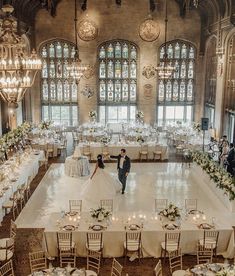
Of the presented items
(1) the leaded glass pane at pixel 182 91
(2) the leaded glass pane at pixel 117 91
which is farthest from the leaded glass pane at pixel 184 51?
(2) the leaded glass pane at pixel 117 91

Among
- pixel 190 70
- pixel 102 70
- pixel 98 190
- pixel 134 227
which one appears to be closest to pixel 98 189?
pixel 98 190

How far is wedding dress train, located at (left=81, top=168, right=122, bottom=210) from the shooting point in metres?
12.0

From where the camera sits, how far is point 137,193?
12797 mm

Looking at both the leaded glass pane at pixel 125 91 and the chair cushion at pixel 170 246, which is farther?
the leaded glass pane at pixel 125 91

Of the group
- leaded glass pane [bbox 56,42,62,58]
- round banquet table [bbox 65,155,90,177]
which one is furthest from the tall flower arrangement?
leaded glass pane [bbox 56,42,62,58]

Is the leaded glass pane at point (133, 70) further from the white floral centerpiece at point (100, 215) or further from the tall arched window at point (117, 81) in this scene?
the white floral centerpiece at point (100, 215)

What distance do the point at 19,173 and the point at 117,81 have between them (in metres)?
12.0

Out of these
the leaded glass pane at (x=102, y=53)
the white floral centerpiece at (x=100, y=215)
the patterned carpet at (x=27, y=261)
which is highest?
the leaded glass pane at (x=102, y=53)

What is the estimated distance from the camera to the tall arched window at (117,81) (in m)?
22.8

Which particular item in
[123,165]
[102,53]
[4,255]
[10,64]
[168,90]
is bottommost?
[4,255]

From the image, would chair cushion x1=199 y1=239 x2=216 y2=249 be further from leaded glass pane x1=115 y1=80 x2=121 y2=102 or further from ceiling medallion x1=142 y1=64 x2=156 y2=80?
leaded glass pane x1=115 y1=80 x2=121 y2=102

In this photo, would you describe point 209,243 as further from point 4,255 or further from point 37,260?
point 4,255

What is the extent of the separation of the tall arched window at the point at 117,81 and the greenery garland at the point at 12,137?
18.2ft

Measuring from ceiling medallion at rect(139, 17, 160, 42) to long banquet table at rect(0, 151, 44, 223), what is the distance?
1022 centimetres
